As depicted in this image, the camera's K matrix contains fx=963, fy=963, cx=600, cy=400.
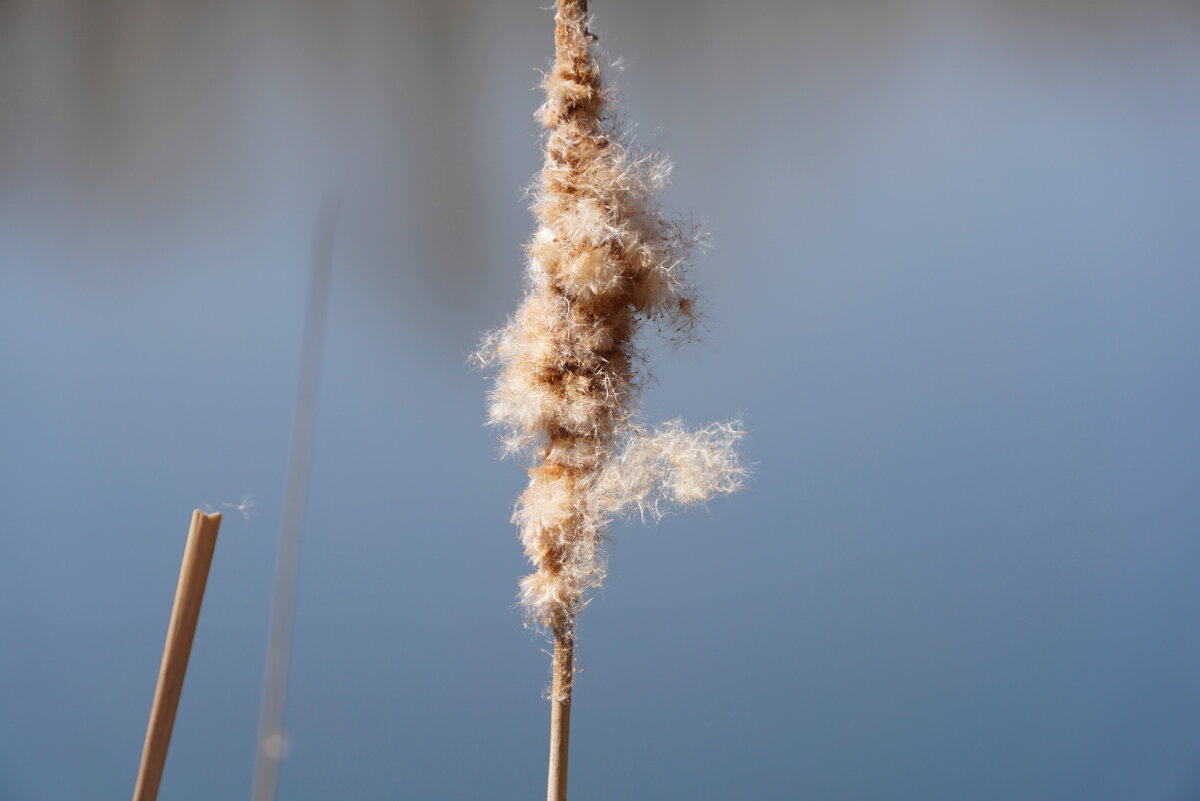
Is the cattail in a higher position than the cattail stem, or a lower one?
higher

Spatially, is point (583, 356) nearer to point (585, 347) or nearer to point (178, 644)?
point (585, 347)

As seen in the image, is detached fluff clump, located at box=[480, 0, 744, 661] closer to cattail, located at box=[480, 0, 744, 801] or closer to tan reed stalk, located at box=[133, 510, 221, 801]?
cattail, located at box=[480, 0, 744, 801]

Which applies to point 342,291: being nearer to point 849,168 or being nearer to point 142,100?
point 142,100

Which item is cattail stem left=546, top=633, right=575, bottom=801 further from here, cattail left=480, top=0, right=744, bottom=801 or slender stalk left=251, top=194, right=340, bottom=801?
→ slender stalk left=251, top=194, right=340, bottom=801

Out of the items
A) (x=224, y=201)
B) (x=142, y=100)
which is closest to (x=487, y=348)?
(x=224, y=201)

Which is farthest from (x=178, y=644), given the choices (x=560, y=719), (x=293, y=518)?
(x=293, y=518)

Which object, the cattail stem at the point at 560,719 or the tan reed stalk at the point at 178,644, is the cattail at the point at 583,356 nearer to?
the cattail stem at the point at 560,719

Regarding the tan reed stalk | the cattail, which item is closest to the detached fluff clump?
the cattail

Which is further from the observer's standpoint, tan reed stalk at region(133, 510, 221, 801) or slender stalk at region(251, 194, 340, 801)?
slender stalk at region(251, 194, 340, 801)
